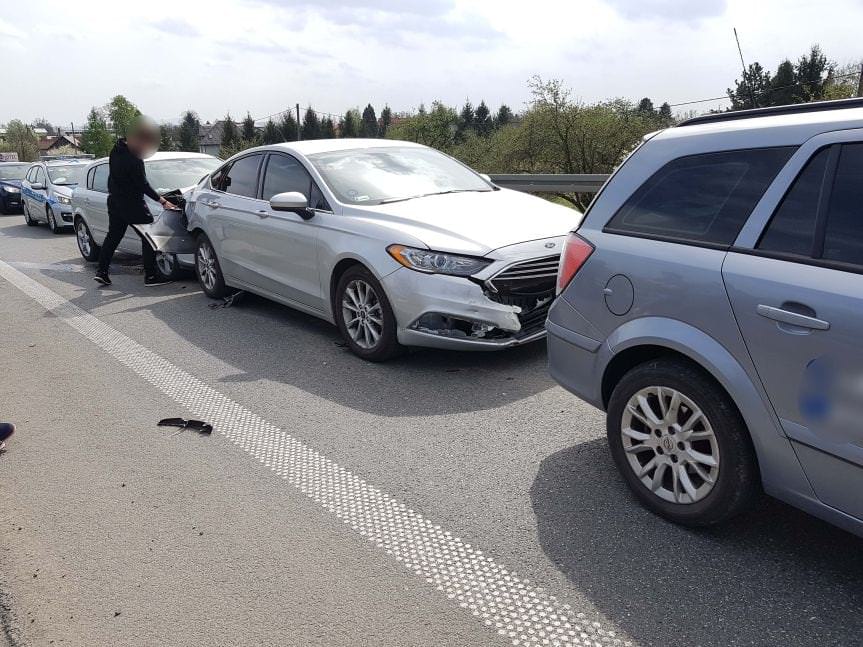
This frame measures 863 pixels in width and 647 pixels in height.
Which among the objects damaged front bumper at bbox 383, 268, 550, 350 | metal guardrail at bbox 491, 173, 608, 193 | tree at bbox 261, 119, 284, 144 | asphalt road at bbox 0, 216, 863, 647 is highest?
tree at bbox 261, 119, 284, 144

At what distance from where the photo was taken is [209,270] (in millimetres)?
7926

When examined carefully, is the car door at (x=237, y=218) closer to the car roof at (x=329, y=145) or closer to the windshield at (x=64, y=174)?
the car roof at (x=329, y=145)

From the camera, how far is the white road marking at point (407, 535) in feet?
8.41

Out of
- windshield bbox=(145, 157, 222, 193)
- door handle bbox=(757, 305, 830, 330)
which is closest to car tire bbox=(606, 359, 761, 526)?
door handle bbox=(757, 305, 830, 330)

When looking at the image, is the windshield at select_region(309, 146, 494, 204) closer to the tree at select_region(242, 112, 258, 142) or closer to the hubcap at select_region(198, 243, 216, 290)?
the hubcap at select_region(198, 243, 216, 290)

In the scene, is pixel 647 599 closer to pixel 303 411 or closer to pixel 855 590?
pixel 855 590

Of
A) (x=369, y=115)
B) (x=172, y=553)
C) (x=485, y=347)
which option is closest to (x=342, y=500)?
(x=172, y=553)

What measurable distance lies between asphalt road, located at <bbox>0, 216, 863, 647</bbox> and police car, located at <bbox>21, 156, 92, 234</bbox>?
441 inches

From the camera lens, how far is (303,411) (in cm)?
469

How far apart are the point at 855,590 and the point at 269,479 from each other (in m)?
2.66

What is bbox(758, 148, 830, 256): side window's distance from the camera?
2578mm

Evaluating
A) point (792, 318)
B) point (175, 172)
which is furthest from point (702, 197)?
point (175, 172)

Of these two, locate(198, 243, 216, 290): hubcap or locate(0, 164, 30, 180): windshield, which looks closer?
locate(198, 243, 216, 290): hubcap

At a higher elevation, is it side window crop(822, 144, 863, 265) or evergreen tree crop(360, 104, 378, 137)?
evergreen tree crop(360, 104, 378, 137)
